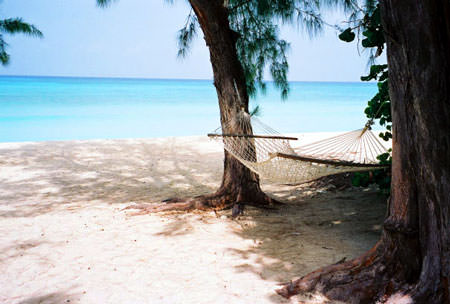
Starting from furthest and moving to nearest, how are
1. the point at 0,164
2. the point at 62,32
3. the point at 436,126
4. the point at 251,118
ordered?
the point at 62,32 < the point at 0,164 < the point at 251,118 < the point at 436,126

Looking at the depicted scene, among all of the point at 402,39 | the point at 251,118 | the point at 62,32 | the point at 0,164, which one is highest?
the point at 62,32

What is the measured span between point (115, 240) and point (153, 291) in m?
0.63

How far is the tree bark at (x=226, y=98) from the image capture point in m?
2.37

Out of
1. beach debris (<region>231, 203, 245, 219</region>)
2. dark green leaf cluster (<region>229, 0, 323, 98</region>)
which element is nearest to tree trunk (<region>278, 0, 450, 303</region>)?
beach debris (<region>231, 203, 245, 219</region>)

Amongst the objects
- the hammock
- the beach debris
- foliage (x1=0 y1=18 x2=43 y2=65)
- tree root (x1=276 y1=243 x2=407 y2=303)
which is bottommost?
the beach debris

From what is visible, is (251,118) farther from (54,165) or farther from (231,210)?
(54,165)

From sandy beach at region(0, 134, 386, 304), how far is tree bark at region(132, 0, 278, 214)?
4.3 inches

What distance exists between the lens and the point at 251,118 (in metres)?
2.48

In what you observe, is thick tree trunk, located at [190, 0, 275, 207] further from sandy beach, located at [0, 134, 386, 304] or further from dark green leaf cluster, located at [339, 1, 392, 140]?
dark green leaf cluster, located at [339, 1, 392, 140]

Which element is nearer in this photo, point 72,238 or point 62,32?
point 72,238

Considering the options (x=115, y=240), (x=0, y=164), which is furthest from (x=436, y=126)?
(x=0, y=164)

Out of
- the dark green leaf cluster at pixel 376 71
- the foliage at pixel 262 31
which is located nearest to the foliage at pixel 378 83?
the dark green leaf cluster at pixel 376 71

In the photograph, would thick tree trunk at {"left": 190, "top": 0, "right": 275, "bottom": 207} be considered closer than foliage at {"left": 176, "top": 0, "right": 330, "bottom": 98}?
Yes

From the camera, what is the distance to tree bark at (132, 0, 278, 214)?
2373 mm
